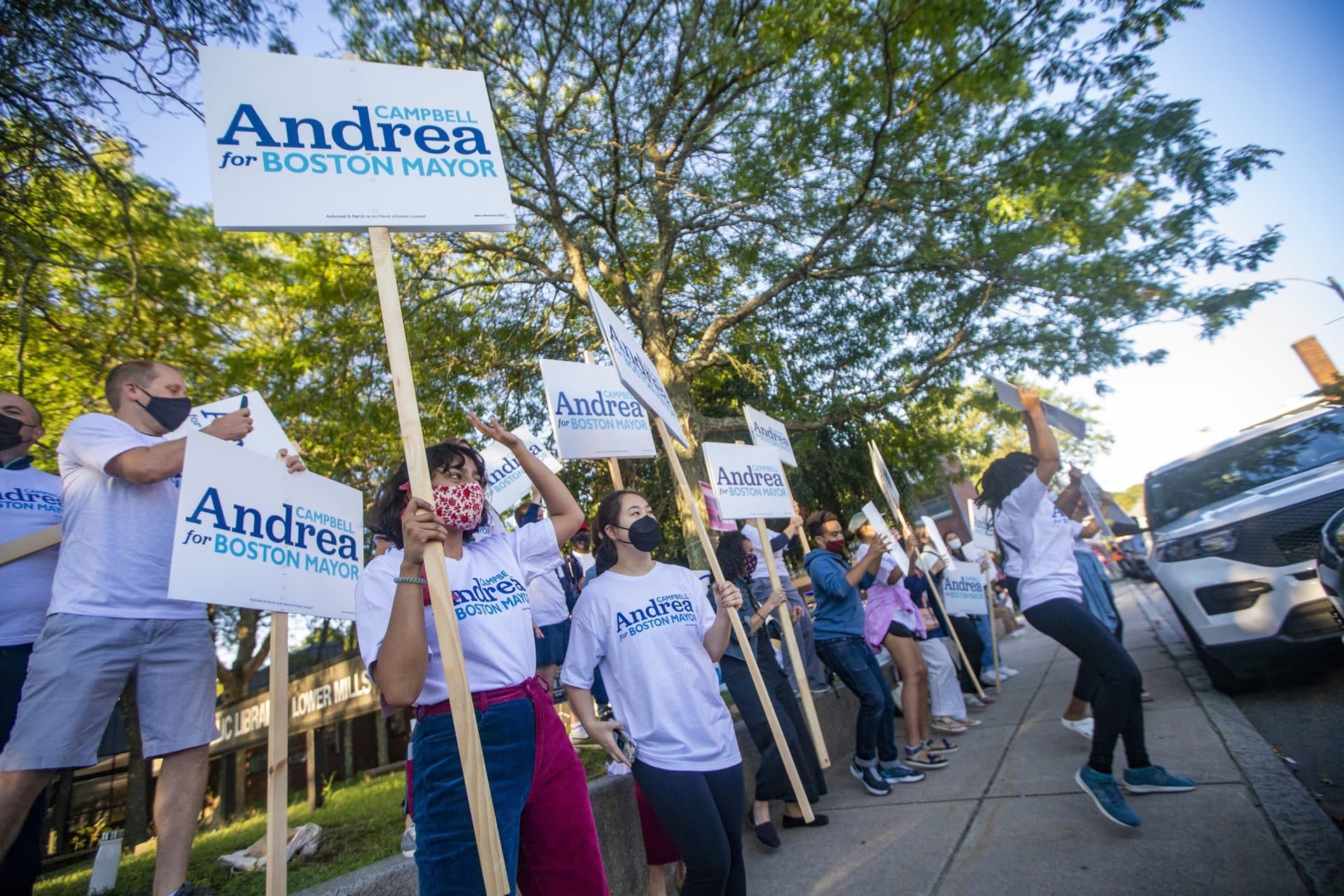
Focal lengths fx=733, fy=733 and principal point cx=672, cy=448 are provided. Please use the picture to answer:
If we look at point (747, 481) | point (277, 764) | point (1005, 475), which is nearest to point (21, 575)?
point (277, 764)

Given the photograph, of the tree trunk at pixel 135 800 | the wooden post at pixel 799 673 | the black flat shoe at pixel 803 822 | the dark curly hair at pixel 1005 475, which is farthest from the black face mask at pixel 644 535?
the tree trunk at pixel 135 800

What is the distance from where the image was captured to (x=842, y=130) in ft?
28.2

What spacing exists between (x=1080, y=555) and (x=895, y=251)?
5510 millimetres

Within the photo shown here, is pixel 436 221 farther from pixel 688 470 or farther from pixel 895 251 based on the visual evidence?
pixel 895 251

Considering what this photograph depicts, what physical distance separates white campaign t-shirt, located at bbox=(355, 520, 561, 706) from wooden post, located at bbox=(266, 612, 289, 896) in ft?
1.61

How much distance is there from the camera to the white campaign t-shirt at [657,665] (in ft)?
9.21

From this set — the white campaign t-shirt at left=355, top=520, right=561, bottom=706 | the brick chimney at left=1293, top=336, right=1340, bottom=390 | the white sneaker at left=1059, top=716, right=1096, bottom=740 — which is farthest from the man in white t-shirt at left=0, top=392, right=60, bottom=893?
the brick chimney at left=1293, top=336, right=1340, bottom=390

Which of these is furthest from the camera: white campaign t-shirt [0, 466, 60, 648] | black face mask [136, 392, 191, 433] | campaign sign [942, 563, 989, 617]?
campaign sign [942, 563, 989, 617]

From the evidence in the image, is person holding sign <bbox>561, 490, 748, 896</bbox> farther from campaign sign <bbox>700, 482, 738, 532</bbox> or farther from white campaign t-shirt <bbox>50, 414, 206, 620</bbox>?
campaign sign <bbox>700, 482, 738, 532</bbox>

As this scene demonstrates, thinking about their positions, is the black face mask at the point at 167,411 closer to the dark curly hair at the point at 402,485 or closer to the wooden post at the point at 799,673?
the dark curly hair at the point at 402,485

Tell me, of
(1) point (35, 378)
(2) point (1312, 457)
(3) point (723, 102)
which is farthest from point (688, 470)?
(1) point (35, 378)

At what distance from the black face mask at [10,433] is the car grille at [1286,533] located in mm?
6780

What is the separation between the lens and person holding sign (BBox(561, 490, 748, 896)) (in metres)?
2.69

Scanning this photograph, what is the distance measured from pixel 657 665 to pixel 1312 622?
4296 millimetres
